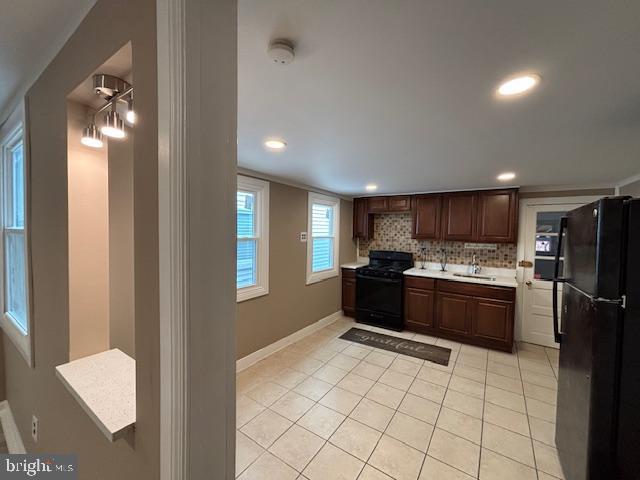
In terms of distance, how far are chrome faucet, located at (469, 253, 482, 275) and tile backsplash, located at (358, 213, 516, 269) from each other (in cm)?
5

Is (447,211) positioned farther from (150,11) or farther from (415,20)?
(150,11)

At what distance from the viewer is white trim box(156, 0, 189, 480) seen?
1.69 ft

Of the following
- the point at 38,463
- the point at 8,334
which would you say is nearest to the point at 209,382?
the point at 38,463

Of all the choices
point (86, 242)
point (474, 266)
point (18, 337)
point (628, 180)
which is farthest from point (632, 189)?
point (18, 337)

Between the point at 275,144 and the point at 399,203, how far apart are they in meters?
2.89

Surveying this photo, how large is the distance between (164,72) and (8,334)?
2.62 m

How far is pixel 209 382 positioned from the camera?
574 mm

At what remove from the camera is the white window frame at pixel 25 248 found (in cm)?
144

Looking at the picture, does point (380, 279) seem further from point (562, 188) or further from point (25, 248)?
point (25, 248)

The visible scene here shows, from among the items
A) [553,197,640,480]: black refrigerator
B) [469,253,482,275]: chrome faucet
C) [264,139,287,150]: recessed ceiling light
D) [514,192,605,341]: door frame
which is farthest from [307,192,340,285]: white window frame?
[553,197,640,480]: black refrigerator

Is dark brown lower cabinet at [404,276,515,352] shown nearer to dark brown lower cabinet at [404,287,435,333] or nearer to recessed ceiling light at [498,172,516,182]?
dark brown lower cabinet at [404,287,435,333]

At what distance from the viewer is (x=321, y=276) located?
13.6 ft

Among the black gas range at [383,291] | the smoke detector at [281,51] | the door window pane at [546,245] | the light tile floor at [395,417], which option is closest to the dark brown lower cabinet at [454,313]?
the light tile floor at [395,417]

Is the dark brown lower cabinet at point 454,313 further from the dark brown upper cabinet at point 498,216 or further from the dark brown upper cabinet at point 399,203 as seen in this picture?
the dark brown upper cabinet at point 399,203
